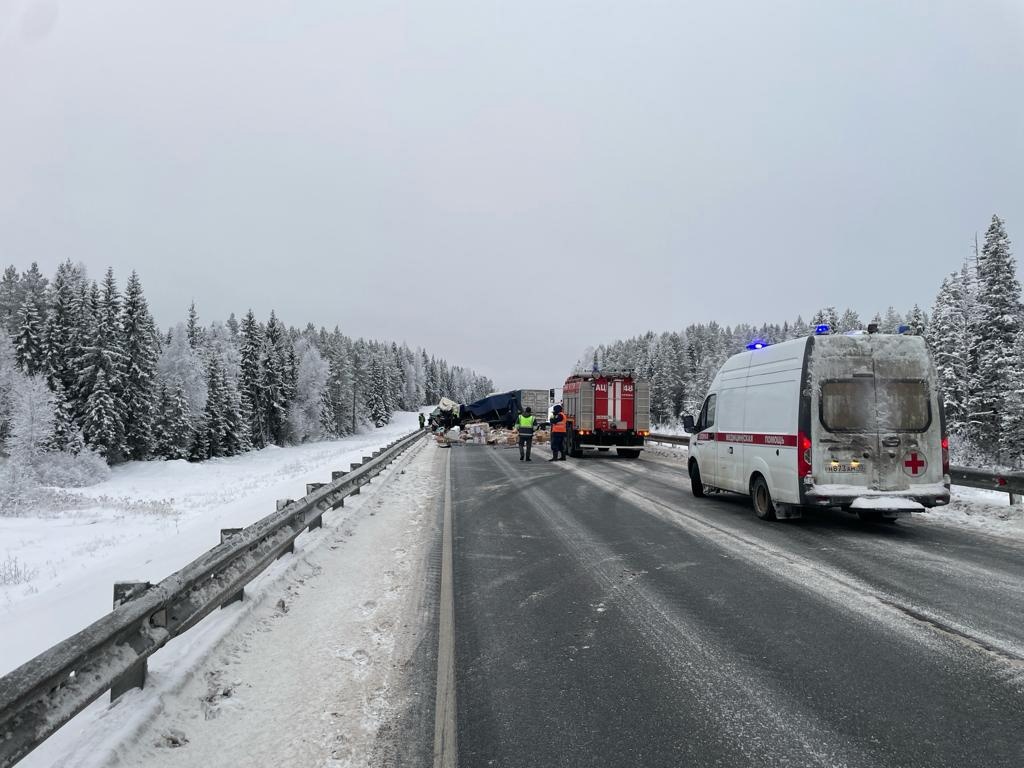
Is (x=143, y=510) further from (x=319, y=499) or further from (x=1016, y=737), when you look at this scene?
(x=1016, y=737)

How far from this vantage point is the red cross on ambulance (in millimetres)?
8391

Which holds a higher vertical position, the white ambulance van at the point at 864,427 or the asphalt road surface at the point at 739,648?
the white ambulance van at the point at 864,427

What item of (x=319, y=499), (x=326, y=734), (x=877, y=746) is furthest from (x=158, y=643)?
(x=319, y=499)

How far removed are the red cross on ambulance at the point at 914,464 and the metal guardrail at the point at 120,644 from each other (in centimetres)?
835

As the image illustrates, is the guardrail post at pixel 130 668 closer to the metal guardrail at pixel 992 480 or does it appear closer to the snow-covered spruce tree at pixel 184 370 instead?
the metal guardrail at pixel 992 480

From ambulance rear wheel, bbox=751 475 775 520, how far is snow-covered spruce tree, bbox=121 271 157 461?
153 ft

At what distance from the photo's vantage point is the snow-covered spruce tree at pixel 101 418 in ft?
137

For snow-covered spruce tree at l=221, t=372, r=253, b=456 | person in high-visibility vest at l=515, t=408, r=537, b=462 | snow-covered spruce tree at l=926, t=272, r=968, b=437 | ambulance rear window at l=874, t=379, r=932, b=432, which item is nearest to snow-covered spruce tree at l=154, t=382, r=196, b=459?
snow-covered spruce tree at l=221, t=372, r=253, b=456

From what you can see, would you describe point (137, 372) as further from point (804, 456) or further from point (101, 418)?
point (804, 456)

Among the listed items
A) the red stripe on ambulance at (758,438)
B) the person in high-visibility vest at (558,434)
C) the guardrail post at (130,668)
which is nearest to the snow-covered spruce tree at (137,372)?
Answer: the person in high-visibility vest at (558,434)

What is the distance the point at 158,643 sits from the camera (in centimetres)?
351

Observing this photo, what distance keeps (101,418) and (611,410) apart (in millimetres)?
38317

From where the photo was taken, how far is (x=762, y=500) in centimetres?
963

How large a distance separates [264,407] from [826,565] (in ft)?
205
